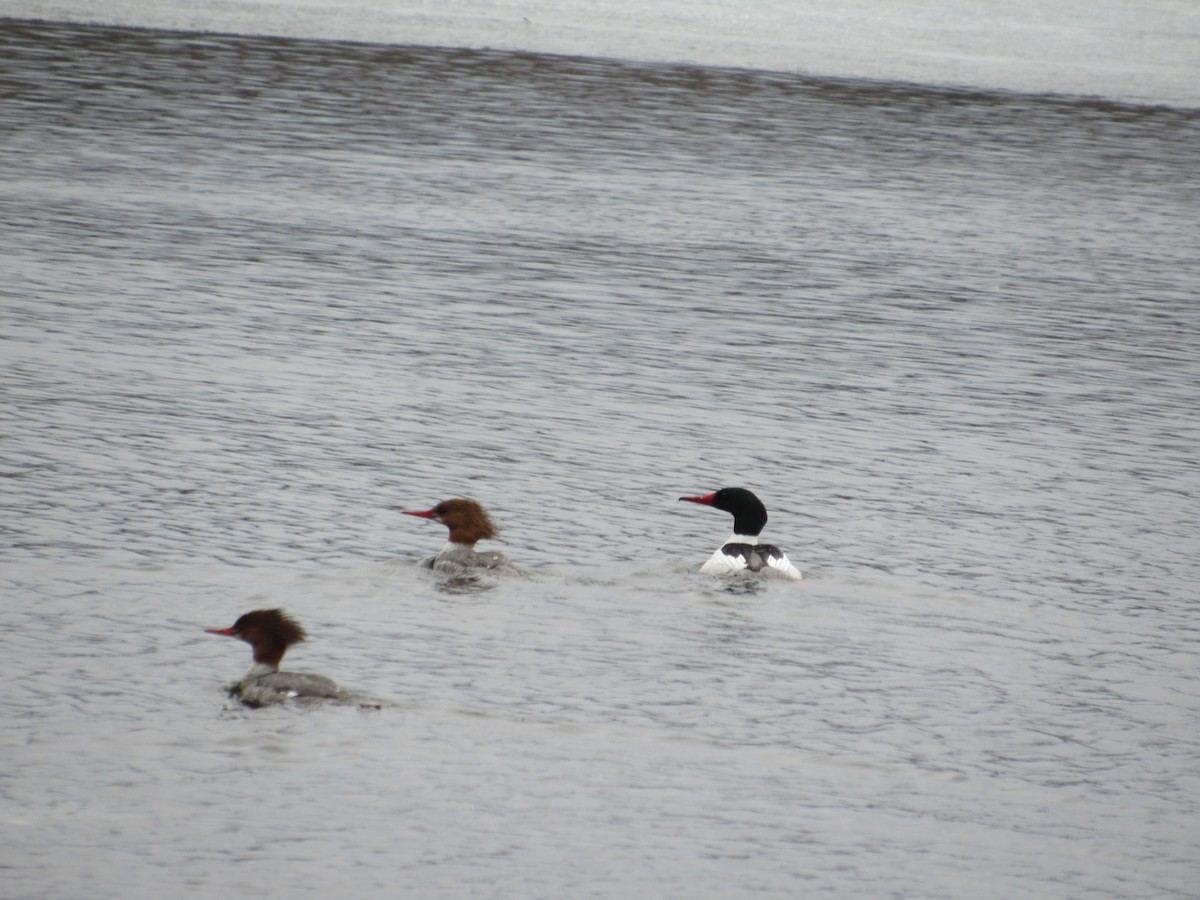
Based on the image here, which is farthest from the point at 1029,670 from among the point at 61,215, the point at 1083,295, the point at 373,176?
the point at 373,176

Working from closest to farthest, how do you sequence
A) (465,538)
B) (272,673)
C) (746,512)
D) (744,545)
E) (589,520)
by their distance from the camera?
1. (272,673)
2. (465,538)
3. (744,545)
4. (746,512)
5. (589,520)

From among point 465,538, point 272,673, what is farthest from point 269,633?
point 465,538

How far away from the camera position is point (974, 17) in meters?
35.1

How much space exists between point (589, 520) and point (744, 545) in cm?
117

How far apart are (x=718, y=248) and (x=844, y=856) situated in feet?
43.7

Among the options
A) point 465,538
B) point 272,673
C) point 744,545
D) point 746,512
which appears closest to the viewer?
point 272,673

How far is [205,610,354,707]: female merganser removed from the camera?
844 centimetres

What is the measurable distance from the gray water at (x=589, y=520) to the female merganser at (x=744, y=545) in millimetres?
143

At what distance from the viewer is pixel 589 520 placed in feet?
37.2

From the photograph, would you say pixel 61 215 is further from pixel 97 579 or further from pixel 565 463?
pixel 97 579

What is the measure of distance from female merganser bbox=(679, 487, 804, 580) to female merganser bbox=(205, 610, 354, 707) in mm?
2777

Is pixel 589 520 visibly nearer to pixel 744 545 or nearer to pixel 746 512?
pixel 746 512

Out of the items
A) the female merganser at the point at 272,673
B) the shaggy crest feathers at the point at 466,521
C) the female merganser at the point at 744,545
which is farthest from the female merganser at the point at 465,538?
the female merganser at the point at 272,673

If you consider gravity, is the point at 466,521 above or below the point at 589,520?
above
